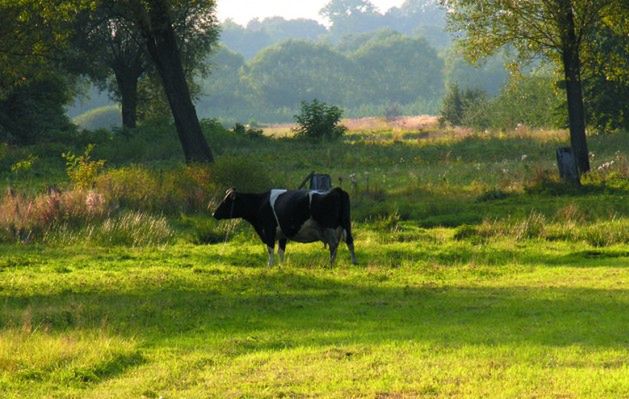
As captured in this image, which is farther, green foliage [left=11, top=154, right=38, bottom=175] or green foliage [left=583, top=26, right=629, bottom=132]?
green foliage [left=583, top=26, right=629, bottom=132]

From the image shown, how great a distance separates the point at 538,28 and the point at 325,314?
23.5m

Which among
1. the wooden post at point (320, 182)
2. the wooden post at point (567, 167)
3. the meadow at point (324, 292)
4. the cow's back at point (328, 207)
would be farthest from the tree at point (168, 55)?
the cow's back at point (328, 207)

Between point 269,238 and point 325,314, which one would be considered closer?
point 325,314

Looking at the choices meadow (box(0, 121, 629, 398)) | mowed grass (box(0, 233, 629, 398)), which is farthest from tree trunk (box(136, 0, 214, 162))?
mowed grass (box(0, 233, 629, 398))

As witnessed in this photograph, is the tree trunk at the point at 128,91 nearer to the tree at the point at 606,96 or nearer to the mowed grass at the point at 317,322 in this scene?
the tree at the point at 606,96

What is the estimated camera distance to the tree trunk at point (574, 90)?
38.4 m

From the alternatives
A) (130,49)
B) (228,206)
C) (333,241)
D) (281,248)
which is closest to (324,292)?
(333,241)

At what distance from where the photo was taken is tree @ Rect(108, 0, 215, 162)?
1503 inches

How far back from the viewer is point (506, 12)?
38.3 m

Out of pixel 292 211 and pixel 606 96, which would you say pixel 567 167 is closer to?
pixel 292 211

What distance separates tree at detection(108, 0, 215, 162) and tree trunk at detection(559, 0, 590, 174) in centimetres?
1343

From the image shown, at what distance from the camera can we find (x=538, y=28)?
38438 mm

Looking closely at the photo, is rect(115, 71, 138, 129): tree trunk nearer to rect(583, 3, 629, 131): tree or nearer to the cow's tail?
rect(583, 3, 629, 131): tree

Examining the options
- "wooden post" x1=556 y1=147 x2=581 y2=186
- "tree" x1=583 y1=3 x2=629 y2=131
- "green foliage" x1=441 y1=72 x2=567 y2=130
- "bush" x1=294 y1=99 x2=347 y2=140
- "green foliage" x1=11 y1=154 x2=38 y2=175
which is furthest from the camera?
"green foliage" x1=441 y1=72 x2=567 y2=130
